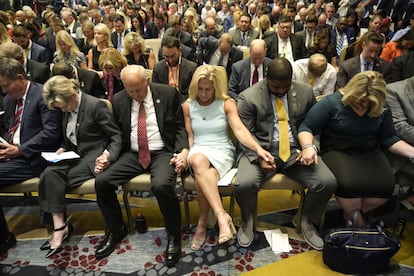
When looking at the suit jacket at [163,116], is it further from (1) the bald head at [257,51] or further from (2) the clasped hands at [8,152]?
(1) the bald head at [257,51]

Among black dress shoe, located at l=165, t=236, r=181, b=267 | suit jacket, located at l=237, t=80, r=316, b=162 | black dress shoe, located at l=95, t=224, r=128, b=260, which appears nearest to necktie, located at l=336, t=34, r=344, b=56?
suit jacket, located at l=237, t=80, r=316, b=162

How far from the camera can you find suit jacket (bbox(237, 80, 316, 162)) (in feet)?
8.61

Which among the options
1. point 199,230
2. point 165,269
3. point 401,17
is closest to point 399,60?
point 199,230

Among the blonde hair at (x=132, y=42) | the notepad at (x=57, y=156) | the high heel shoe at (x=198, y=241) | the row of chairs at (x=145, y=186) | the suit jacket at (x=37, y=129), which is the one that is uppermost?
the blonde hair at (x=132, y=42)

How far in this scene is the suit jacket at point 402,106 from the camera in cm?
267

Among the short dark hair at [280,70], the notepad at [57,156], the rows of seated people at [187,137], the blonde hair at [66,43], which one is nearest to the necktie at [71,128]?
the rows of seated people at [187,137]

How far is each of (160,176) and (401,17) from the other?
6733mm

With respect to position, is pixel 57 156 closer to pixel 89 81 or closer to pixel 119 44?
pixel 89 81

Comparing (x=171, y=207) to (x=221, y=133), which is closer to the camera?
(x=171, y=207)

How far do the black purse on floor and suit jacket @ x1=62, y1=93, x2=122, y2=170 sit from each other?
5.56 ft

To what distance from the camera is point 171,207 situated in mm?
2486

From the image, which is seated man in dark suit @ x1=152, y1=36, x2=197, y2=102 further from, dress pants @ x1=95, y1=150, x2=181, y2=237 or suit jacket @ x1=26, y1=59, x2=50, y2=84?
dress pants @ x1=95, y1=150, x2=181, y2=237

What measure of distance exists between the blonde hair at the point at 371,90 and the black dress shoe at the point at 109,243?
198cm

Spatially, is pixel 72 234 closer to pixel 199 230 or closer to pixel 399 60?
pixel 199 230
